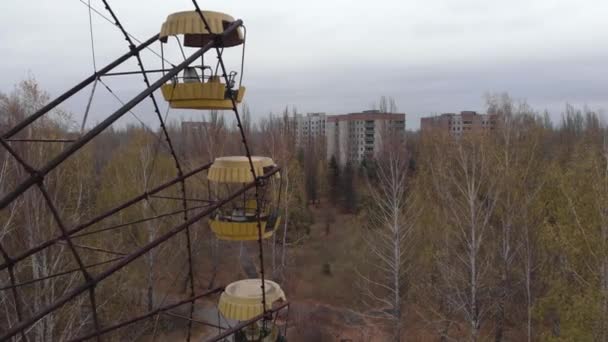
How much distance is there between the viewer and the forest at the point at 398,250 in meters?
9.02

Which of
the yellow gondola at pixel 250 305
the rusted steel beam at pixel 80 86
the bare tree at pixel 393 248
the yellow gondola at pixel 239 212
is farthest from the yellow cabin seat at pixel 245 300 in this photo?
the bare tree at pixel 393 248

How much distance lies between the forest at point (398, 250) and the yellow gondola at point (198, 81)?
8.82 ft

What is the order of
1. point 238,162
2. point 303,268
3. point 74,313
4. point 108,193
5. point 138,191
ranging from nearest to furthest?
point 238,162 < point 74,313 < point 138,191 < point 108,193 < point 303,268

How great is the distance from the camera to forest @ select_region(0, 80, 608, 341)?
9016 millimetres

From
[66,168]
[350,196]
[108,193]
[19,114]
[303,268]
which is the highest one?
[19,114]

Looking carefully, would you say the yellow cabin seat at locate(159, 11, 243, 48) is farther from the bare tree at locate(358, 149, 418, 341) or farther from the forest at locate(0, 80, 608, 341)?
the bare tree at locate(358, 149, 418, 341)

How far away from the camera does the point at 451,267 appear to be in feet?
40.0

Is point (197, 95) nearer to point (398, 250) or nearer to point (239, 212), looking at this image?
point (239, 212)

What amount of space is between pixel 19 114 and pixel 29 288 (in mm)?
4298

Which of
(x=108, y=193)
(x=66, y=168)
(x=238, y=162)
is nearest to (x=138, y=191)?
(x=108, y=193)

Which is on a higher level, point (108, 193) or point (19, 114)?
point (19, 114)

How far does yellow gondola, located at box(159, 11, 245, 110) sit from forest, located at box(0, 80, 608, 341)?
2687 mm

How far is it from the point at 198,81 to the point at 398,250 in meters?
9.14

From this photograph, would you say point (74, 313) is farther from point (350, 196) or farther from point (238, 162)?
point (350, 196)
